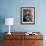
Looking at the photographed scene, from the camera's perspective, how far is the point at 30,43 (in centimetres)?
408

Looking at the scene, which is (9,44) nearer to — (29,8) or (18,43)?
(18,43)

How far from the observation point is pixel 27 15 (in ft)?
15.2

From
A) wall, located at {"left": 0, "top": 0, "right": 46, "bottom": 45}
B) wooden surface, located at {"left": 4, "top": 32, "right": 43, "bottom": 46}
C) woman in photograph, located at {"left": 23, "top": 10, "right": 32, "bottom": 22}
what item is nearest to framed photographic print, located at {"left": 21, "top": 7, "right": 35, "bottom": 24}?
woman in photograph, located at {"left": 23, "top": 10, "right": 32, "bottom": 22}

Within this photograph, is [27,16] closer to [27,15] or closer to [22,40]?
[27,15]

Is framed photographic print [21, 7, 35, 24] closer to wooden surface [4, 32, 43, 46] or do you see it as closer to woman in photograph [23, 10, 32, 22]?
woman in photograph [23, 10, 32, 22]

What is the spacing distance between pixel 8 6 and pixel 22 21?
70cm

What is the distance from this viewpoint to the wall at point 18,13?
460cm

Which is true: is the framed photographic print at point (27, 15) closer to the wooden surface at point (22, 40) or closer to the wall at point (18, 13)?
the wall at point (18, 13)

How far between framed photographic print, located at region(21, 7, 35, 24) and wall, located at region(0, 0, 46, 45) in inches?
4.1

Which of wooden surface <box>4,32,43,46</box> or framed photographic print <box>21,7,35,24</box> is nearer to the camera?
wooden surface <box>4,32,43,46</box>

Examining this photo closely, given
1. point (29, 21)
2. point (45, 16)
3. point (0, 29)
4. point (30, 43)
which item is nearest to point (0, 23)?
point (0, 29)

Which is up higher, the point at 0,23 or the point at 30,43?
the point at 0,23

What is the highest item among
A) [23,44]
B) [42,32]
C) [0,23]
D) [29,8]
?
[29,8]

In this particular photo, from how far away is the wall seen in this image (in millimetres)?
4602
